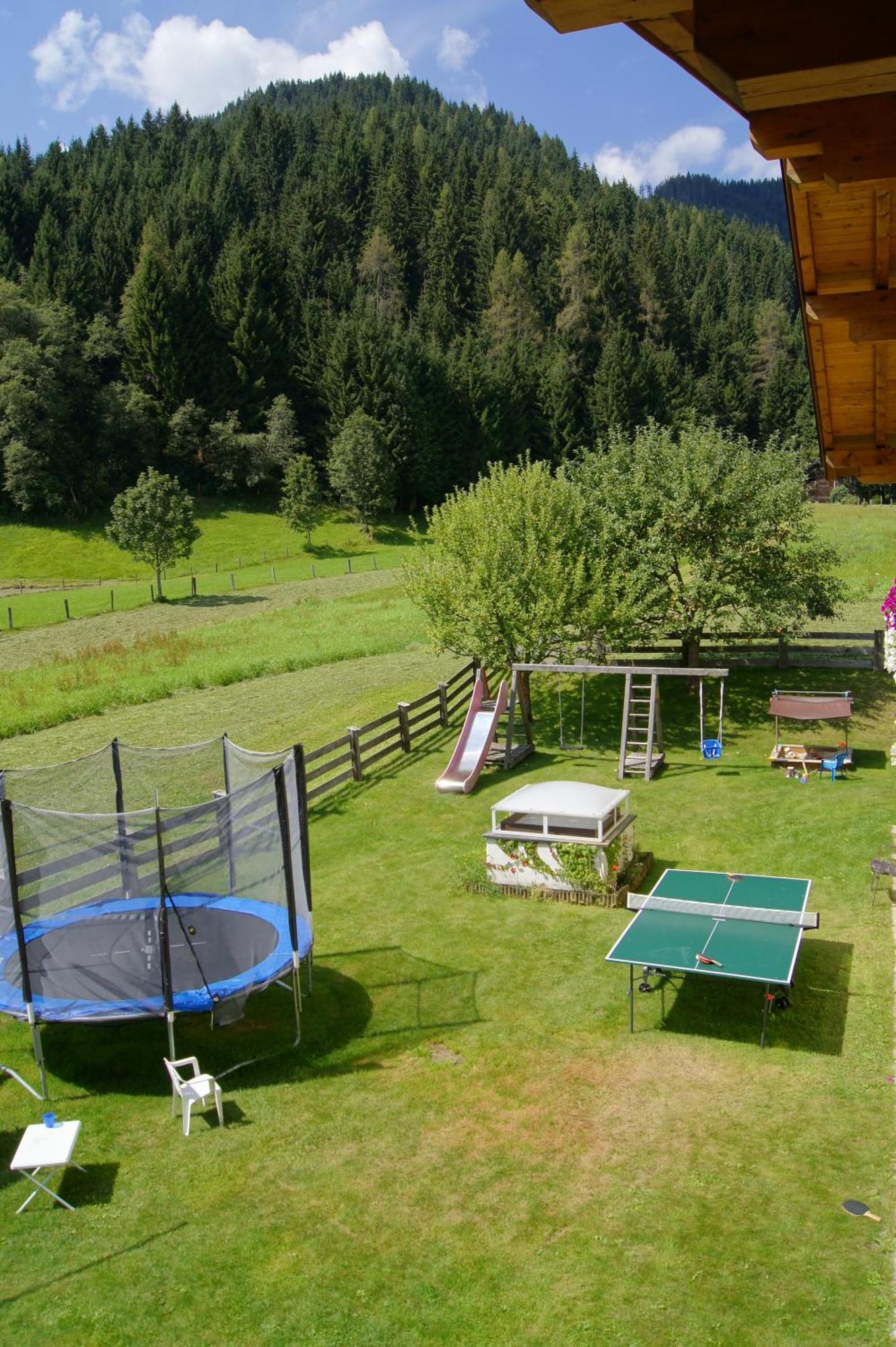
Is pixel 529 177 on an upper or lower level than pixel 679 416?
upper

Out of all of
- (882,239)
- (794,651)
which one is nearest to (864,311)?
(882,239)

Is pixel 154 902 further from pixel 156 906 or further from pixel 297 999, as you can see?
pixel 297 999

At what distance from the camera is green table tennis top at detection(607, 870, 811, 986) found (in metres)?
Result: 11.0

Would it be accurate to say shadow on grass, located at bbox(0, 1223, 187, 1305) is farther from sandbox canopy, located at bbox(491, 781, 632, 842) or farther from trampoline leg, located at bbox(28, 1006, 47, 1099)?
sandbox canopy, located at bbox(491, 781, 632, 842)

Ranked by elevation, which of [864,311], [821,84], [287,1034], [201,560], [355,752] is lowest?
[287,1034]

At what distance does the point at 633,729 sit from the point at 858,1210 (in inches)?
560

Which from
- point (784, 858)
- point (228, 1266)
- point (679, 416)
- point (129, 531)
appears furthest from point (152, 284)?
point (228, 1266)

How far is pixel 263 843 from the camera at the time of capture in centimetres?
1179

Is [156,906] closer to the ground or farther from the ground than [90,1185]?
farther from the ground

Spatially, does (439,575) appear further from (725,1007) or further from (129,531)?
(129,531)

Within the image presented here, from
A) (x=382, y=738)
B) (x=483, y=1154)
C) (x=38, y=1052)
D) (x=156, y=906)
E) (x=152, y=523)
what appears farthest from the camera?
(x=152, y=523)

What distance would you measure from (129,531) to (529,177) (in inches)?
3483

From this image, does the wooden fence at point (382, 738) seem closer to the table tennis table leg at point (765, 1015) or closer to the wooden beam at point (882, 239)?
the table tennis table leg at point (765, 1015)

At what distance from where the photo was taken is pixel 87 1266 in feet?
26.9
